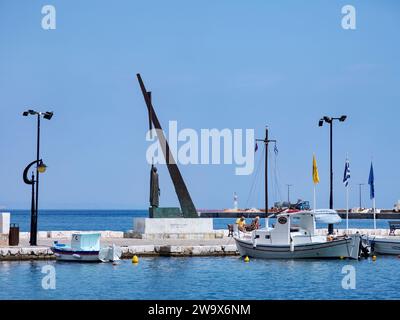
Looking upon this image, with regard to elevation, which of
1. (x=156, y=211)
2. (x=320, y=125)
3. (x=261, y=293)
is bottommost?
(x=261, y=293)

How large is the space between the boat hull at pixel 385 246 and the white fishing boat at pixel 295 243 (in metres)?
3.43

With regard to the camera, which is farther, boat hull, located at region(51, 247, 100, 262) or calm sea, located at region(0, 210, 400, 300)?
boat hull, located at region(51, 247, 100, 262)

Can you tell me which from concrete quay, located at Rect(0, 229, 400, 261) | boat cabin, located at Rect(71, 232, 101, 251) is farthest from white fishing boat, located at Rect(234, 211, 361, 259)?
boat cabin, located at Rect(71, 232, 101, 251)

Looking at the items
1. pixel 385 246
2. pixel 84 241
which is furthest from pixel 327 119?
pixel 84 241

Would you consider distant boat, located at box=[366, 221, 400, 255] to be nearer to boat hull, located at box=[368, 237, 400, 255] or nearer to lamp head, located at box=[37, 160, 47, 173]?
boat hull, located at box=[368, 237, 400, 255]

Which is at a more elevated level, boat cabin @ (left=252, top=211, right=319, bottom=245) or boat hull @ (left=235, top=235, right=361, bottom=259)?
boat cabin @ (left=252, top=211, right=319, bottom=245)

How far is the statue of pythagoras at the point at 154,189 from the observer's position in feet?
153

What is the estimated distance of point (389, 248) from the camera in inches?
1693

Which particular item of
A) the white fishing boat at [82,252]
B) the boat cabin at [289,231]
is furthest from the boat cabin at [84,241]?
the boat cabin at [289,231]

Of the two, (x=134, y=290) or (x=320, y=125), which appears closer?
(x=134, y=290)

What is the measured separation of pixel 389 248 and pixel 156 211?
13.1 metres

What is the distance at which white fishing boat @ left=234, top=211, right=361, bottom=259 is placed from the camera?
3969 centimetres
